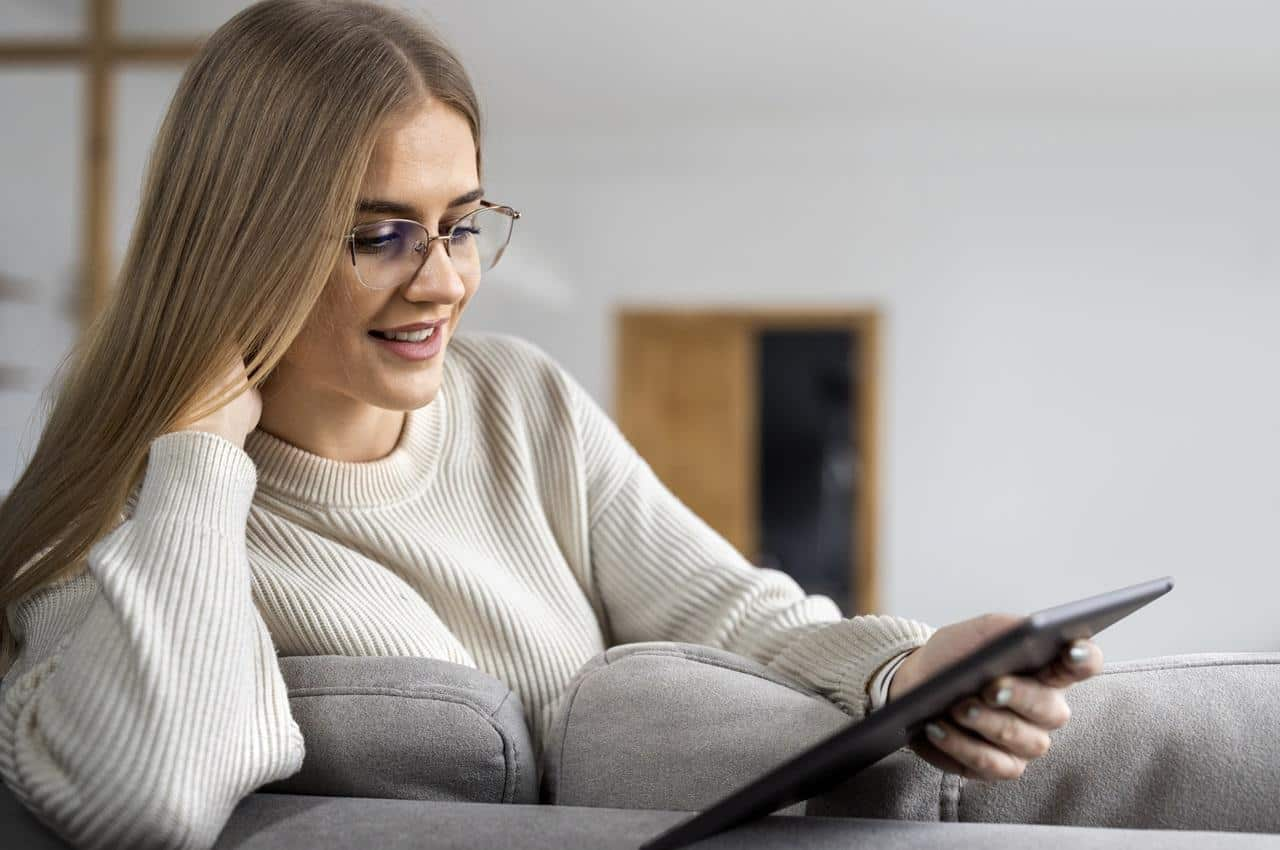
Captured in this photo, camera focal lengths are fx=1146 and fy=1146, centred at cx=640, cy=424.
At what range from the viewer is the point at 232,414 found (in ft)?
3.58

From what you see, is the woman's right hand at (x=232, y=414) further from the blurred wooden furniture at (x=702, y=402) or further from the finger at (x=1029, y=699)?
the blurred wooden furniture at (x=702, y=402)

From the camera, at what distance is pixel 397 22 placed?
1.21 metres

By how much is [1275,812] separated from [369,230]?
2.96ft

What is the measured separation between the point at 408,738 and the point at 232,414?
16.0 inches

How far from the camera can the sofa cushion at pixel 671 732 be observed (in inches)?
32.6

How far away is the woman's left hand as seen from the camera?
743 millimetres

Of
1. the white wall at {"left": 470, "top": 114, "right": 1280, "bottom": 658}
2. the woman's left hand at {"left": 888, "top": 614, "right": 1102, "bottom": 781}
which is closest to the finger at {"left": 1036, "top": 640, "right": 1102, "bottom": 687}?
the woman's left hand at {"left": 888, "top": 614, "right": 1102, "bottom": 781}

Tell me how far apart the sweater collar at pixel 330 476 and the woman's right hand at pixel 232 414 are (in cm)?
9

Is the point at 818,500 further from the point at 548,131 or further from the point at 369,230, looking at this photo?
the point at 369,230

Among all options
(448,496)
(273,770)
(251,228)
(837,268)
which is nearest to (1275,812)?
(273,770)

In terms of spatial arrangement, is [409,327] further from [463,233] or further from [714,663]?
[714,663]

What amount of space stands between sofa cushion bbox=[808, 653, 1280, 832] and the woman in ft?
0.18

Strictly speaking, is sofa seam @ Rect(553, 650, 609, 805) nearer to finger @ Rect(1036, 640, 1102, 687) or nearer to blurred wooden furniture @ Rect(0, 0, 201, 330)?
finger @ Rect(1036, 640, 1102, 687)

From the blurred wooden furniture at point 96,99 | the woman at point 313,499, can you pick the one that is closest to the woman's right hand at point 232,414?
the woman at point 313,499
